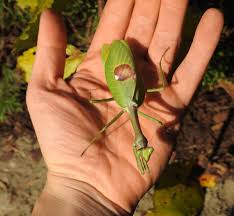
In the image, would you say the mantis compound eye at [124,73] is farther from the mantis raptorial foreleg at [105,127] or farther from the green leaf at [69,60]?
the green leaf at [69,60]

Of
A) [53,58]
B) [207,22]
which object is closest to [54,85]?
[53,58]

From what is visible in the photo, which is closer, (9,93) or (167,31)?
(167,31)

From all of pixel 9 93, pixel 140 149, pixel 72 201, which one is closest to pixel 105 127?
pixel 140 149

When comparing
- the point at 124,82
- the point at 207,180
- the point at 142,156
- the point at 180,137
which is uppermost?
the point at 124,82

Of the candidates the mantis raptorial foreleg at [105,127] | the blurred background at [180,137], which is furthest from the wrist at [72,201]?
the blurred background at [180,137]

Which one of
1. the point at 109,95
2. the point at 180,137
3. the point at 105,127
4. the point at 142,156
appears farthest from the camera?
the point at 180,137

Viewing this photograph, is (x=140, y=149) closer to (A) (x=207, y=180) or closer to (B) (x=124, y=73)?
(B) (x=124, y=73)

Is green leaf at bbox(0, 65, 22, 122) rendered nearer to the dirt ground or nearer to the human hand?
the dirt ground
